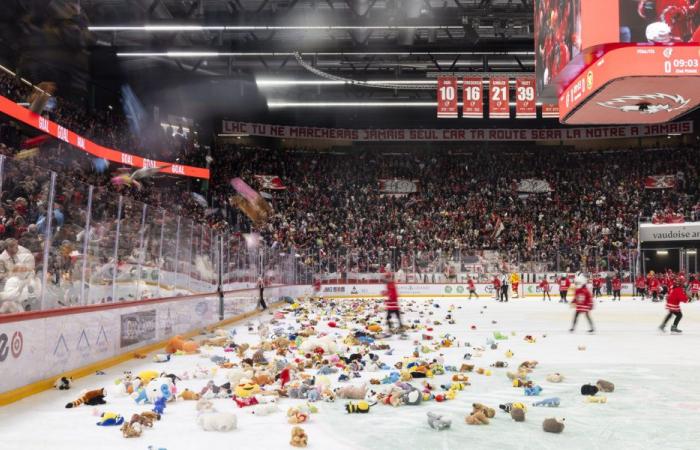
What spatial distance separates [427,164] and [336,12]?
28730 millimetres

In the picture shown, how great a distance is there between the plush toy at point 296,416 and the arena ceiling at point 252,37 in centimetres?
1407

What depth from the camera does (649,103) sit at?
45.8 feet

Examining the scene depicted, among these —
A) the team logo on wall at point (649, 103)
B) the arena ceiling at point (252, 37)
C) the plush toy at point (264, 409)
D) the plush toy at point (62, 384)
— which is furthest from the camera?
the arena ceiling at point (252, 37)

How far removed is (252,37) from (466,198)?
24035 millimetres

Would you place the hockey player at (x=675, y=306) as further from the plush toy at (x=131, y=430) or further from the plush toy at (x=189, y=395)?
the plush toy at (x=131, y=430)

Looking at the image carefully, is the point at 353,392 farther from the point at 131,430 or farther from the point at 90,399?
the point at 90,399

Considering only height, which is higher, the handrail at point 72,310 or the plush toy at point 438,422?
the handrail at point 72,310

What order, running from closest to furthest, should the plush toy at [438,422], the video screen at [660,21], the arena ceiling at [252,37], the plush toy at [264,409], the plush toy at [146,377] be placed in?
the plush toy at [438,422] → the plush toy at [264,409] → the plush toy at [146,377] → the video screen at [660,21] → the arena ceiling at [252,37]

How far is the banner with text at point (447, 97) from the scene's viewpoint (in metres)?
18.8

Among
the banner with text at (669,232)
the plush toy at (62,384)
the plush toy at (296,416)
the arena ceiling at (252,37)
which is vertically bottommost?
the plush toy at (62,384)

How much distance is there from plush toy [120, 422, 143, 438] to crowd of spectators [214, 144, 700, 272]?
28874 mm

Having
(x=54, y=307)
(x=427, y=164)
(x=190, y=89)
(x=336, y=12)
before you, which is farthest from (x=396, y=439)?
(x=427, y=164)

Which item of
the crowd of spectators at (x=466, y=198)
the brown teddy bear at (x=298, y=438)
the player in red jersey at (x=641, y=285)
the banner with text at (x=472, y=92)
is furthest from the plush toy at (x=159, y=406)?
the player in red jersey at (x=641, y=285)

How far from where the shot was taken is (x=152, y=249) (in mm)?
12031
